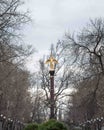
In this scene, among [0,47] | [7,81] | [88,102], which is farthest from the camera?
[7,81]

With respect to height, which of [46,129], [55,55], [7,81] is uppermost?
[55,55]

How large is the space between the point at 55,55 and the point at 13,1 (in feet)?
119

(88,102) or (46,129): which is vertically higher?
(88,102)

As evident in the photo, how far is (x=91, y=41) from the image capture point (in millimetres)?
34438

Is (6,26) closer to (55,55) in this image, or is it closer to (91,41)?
(91,41)

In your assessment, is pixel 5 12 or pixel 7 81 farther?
pixel 7 81

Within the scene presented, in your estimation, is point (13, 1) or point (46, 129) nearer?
point (46, 129)

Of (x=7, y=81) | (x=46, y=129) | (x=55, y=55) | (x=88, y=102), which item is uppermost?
(x=55, y=55)

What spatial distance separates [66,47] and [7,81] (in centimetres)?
819

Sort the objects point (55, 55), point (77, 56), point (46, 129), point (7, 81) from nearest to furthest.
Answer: point (46, 129)
point (77, 56)
point (7, 81)
point (55, 55)

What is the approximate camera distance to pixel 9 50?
87.9 ft

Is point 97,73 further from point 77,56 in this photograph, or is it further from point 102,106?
point 102,106

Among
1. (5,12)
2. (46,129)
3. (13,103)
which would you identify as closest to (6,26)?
(5,12)

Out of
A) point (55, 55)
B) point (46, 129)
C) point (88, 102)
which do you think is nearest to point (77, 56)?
point (88, 102)
